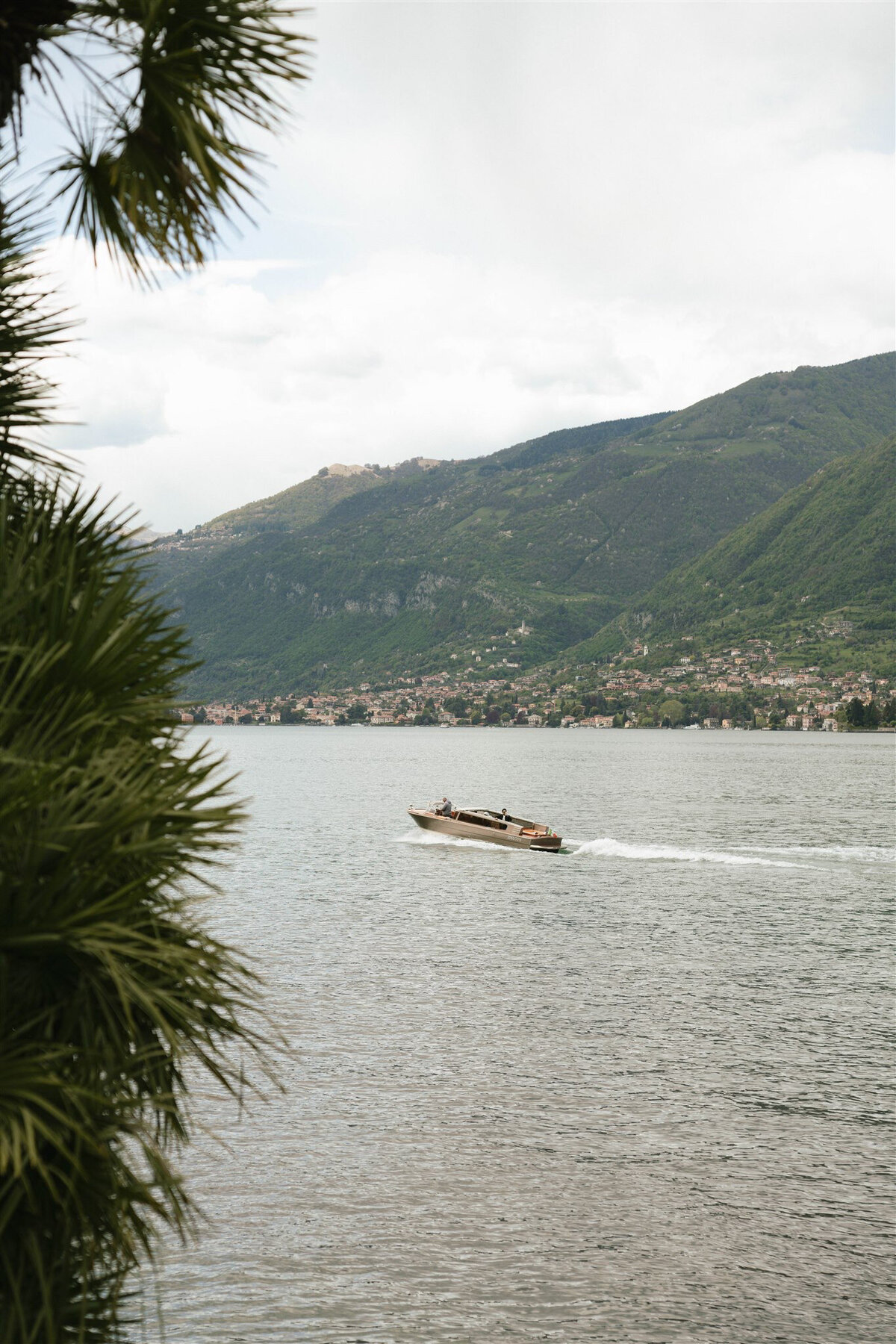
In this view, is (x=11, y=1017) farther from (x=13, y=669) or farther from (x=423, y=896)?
(x=423, y=896)

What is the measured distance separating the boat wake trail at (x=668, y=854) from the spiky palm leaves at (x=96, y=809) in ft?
172

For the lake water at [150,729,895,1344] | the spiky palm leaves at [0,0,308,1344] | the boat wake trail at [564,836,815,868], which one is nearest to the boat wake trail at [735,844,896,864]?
the boat wake trail at [564,836,815,868]

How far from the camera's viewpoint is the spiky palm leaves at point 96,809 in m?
4.57

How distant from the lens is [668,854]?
59.2 meters

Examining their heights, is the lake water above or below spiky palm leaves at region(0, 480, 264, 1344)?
below

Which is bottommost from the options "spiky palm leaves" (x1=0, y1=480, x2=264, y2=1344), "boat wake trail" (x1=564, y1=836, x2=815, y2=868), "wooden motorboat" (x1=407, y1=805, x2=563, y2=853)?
"boat wake trail" (x1=564, y1=836, x2=815, y2=868)

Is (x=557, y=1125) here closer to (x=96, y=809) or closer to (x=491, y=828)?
(x=96, y=809)

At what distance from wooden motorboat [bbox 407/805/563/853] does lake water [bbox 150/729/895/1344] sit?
9252 mm

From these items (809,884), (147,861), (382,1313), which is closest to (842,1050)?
(382,1313)

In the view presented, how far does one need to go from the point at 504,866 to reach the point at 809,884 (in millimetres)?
14385

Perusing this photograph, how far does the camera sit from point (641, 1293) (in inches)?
551

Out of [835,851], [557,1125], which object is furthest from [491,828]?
[557,1125]

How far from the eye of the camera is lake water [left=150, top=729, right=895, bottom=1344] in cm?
1380

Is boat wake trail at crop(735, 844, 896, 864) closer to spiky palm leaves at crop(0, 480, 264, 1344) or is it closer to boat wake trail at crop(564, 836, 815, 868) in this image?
boat wake trail at crop(564, 836, 815, 868)
